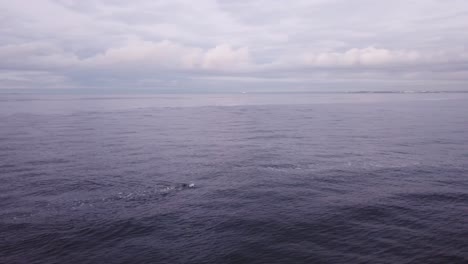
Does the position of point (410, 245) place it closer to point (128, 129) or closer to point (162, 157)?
point (162, 157)

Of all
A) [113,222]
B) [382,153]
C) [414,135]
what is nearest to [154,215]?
[113,222]

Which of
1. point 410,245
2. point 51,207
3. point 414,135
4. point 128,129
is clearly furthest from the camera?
point 128,129

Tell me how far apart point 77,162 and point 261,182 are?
112ft

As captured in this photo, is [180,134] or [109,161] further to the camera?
[180,134]

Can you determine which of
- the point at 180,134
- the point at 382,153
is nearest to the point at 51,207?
the point at 382,153

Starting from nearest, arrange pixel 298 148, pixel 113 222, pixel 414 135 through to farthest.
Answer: pixel 113 222 < pixel 298 148 < pixel 414 135

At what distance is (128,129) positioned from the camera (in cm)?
11838

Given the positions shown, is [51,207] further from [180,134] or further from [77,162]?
[180,134]

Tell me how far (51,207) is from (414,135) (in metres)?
87.9

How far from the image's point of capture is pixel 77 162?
223 feet

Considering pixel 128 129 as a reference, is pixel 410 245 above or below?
below

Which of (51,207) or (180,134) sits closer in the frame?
(51,207)

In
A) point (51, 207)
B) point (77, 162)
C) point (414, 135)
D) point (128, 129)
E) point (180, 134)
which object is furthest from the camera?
A: point (128, 129)

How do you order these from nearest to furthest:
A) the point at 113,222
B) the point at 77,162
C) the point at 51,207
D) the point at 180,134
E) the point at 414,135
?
the point at 113,222
the point at 51,207
the point at 77,162
the point at 414,135
the point at 180,134
